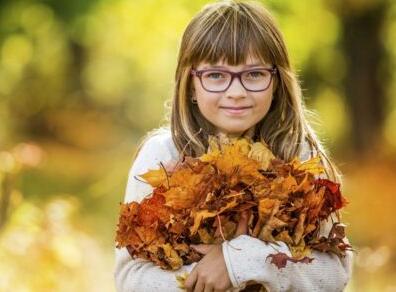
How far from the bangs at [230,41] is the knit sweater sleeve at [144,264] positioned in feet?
0.97

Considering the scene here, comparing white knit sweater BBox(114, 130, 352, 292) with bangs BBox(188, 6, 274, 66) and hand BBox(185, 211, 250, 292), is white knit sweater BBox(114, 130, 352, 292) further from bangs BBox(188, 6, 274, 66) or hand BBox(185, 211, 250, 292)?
bangs BBox(188, 6, 274, 66)

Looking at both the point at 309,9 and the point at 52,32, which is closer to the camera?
the point at 309,9

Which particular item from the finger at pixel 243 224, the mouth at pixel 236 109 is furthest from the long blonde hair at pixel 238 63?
the finger at pixel 243 224

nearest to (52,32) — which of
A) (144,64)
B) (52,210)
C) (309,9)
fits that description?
(144,64)

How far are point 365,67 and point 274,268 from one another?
25.6 ft

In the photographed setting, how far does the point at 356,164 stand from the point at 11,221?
533cm

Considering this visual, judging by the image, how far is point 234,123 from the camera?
344 centimetres

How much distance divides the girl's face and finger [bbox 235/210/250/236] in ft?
1.23

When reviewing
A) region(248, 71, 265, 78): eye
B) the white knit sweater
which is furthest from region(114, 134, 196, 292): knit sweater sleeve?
region(248, 71, 265, 78): eye

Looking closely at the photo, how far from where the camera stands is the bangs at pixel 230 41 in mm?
3373

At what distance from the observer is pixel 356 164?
10.6 m

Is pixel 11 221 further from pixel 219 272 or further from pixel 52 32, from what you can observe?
pixel 52 32

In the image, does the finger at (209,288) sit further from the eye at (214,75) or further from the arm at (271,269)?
the eye at (214,75)

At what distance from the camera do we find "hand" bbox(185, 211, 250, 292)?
3.18 m
